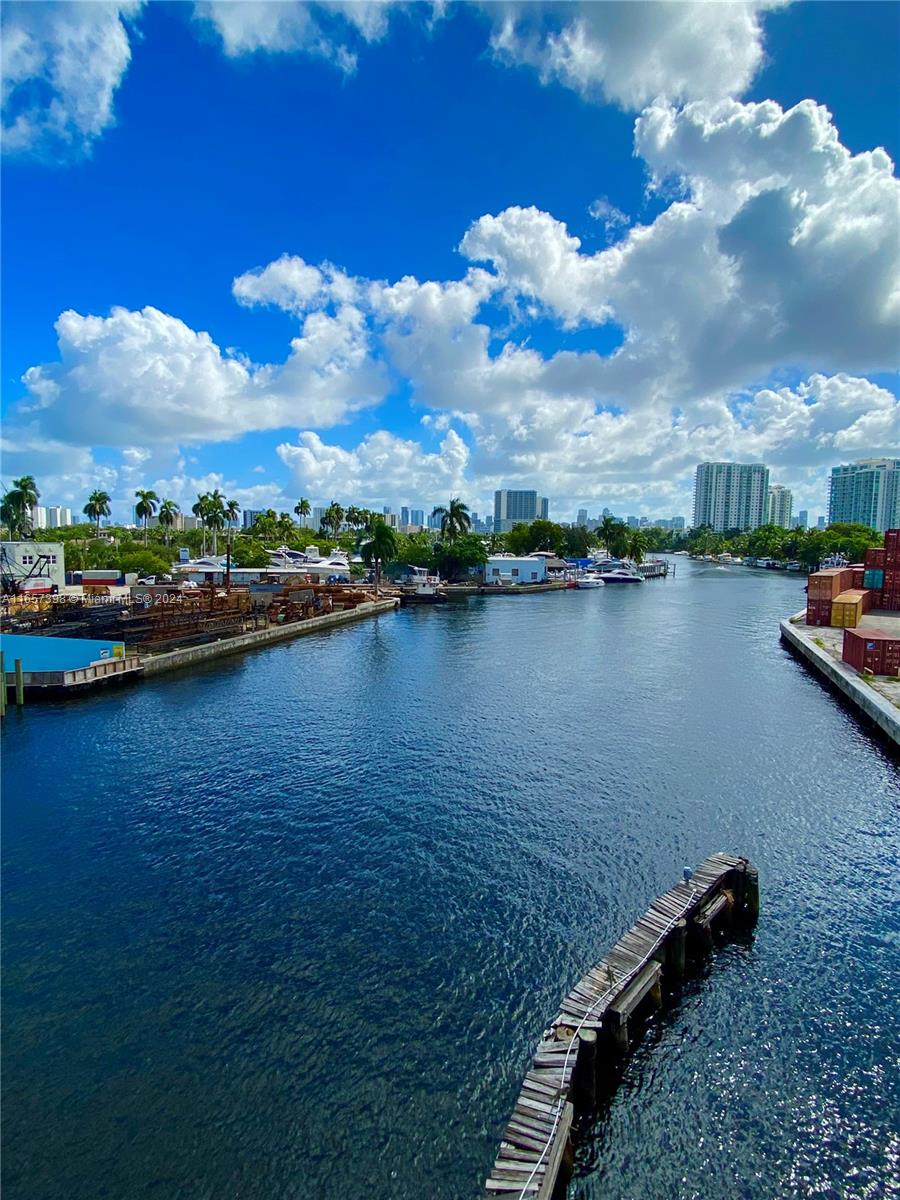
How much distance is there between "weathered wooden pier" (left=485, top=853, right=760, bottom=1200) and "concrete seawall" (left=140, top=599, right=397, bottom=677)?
Answer: 38781mm

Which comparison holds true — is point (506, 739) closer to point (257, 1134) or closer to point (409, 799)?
point (409, 799)

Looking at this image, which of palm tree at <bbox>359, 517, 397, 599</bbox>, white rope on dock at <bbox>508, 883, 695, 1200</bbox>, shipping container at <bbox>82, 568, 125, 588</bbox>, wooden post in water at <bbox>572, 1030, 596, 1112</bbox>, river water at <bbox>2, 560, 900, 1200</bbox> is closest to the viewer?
white rope on dock at <bbox>508, 883, 695, 1200</bbox>

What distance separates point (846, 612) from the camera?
55562 millimetres

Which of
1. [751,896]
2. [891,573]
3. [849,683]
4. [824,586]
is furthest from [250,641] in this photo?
[891,573]

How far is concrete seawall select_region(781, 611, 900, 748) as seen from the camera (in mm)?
30078

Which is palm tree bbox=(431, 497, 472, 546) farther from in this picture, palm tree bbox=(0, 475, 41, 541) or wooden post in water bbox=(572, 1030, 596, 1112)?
wooden post in water bbox=(572, 1030, 596, 1112)

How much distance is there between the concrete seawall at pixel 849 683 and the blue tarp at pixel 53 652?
44.2m

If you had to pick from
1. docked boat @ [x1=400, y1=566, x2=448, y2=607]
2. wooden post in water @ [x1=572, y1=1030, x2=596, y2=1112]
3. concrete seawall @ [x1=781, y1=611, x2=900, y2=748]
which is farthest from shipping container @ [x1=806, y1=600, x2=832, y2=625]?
wooden post in water @ [x1=572, y1=1030, x2=596, y2=1112]

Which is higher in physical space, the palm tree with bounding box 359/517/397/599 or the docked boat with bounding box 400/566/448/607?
the palm tree with bounding box 359/517/397/599

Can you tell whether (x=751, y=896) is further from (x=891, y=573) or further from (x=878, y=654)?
(x=891, y=573)

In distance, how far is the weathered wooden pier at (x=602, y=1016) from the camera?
31.0 feet

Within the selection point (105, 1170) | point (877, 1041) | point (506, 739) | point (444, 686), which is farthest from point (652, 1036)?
point (444, 686)

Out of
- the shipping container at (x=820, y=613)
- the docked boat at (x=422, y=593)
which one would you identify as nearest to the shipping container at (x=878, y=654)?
the shipping container at (x=820, y=613)

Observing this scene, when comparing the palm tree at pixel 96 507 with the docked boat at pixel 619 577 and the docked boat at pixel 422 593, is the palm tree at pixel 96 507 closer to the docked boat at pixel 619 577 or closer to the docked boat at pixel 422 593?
the docked boat at pixel 422 593
